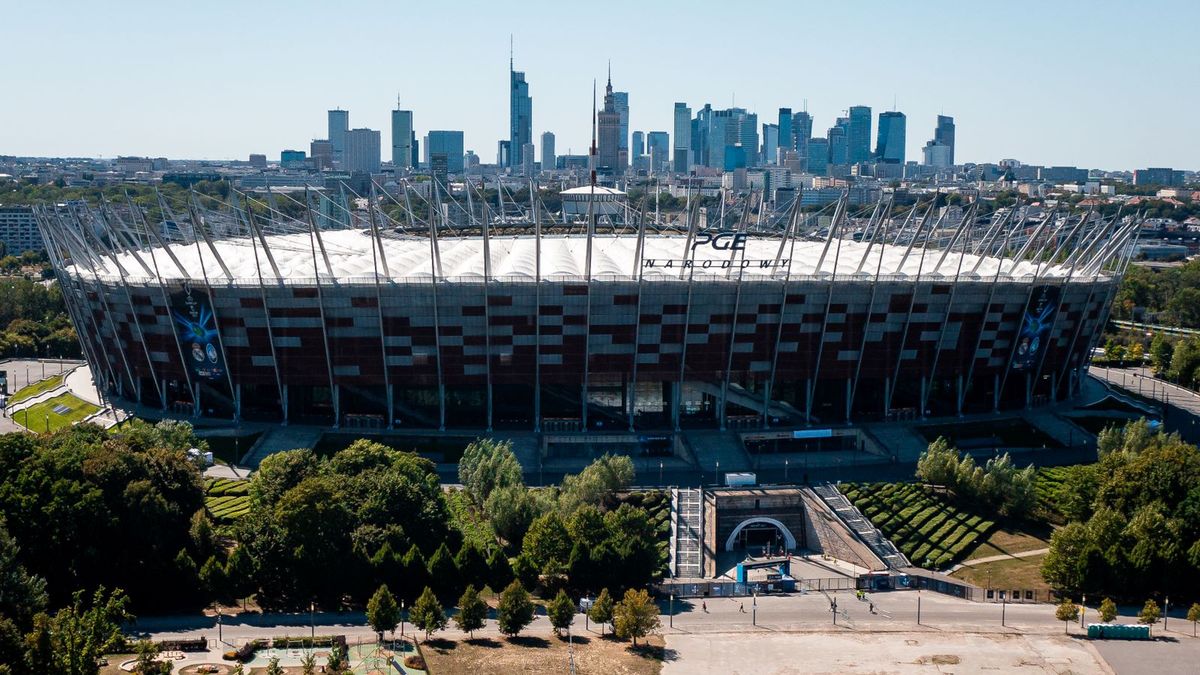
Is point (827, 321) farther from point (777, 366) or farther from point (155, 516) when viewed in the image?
point (155, 516)

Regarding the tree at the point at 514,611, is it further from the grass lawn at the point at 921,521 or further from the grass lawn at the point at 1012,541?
the grass lawn at the point at 1012,541

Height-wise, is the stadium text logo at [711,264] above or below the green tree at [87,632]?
above

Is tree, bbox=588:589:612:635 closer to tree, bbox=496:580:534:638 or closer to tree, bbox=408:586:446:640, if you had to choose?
tree, bbox=496:580:534:638

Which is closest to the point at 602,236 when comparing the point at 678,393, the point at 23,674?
the point at 678,393

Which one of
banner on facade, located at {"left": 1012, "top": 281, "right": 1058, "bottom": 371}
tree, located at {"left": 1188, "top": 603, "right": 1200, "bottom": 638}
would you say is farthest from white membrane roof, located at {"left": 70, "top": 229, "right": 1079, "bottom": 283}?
tree, located at {"left": 1188, "top": 603, "right": 1200, "bottom": 638}

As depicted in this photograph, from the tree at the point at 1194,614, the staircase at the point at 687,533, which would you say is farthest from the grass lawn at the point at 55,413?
the tree at the point at 1194,614

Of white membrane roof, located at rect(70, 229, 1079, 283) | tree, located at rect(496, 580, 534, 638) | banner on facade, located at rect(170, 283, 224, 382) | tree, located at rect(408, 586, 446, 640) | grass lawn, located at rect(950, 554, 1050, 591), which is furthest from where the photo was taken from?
white membrane roof, located at rect(70, 229, 1079, 283)
